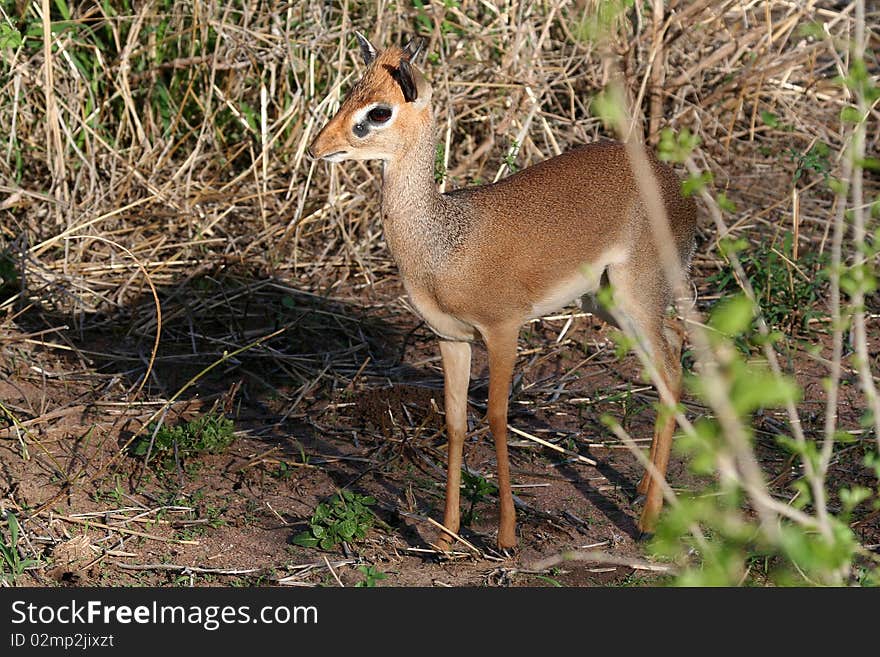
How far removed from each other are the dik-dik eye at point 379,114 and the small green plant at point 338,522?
1275 millimetres

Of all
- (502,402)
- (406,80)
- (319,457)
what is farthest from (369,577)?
(406,80)

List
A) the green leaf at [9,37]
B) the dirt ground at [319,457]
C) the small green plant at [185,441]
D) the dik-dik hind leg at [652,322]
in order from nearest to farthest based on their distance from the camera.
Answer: the dirt ground at [319,457], the dik-dik hind leg at [652,322], the small green plant at [185,441], the green leaf at [9,37]

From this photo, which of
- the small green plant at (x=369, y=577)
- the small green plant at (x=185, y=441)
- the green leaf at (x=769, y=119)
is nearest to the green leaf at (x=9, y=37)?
the small green plant at (x=185, y=441)

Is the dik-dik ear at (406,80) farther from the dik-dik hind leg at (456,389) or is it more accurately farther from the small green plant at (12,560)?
the small green plant at (12,560)

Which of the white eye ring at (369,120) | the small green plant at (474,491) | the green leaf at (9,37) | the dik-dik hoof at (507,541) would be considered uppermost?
the green leaf at (9,37)

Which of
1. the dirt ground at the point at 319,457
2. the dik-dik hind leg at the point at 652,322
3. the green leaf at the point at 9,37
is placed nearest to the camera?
the dirt ground at the point at 319,457

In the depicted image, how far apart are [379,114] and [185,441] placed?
5.17 feet

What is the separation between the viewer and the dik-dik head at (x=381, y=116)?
3.66 m

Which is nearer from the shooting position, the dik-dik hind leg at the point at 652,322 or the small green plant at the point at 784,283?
the dik-dik hind leg at the point at 652,322

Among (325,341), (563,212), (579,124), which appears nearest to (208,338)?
(325,341)

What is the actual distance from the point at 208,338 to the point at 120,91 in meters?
1.59

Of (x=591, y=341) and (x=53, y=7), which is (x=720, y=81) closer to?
(x=591, y=341)

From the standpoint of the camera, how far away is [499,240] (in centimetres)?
400

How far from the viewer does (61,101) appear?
20.1 feet
